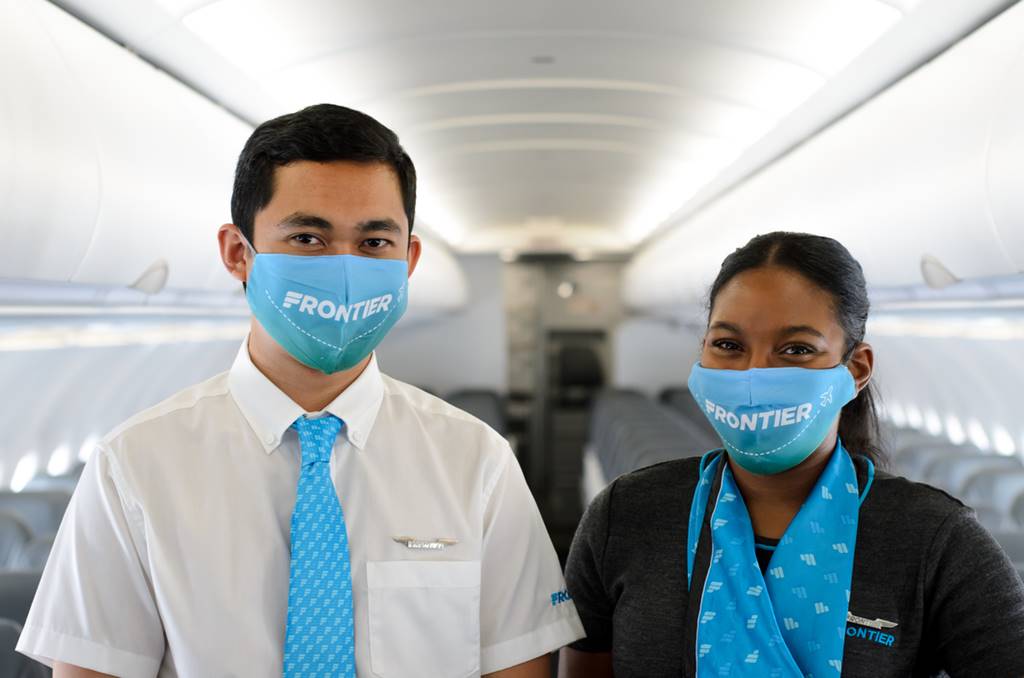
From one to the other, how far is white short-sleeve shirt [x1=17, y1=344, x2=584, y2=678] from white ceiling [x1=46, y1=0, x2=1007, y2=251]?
1.72 metres

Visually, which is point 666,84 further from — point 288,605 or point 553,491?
point 553,491

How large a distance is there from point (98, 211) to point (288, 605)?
1.72 metres

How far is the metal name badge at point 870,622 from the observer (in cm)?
187

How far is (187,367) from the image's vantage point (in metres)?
9.59

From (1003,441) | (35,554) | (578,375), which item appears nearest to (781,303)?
(35,554)

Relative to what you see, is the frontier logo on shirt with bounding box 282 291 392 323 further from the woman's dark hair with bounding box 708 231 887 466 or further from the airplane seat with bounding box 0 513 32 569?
the airplane seat with bounding box 0 513 32 569

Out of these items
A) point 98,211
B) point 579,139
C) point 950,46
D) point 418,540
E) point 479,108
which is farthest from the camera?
point 579,139

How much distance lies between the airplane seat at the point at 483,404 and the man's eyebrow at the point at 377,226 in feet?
27.8

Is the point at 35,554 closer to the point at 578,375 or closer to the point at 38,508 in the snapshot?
the point at 38,508

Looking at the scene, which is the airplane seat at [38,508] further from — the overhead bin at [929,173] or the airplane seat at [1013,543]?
the airplane seat at [1013,543]

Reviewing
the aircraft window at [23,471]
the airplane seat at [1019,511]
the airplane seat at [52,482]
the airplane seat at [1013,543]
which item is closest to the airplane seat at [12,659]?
the airplane seat at [1013,543]

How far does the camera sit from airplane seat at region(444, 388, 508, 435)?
1138cm

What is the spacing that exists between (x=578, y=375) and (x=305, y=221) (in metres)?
12.8

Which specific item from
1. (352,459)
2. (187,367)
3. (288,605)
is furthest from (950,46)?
(187,367)
